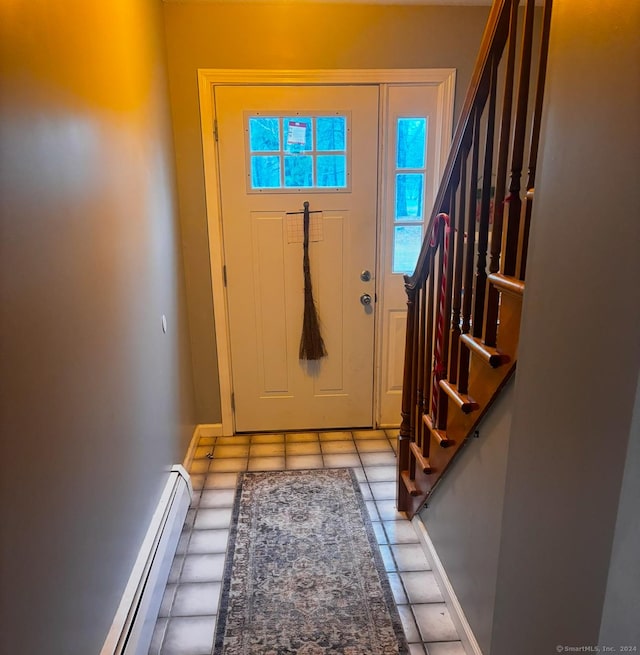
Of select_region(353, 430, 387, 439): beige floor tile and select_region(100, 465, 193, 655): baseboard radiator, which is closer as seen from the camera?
select_region(100, 465, 193, 655): baseboard radiator

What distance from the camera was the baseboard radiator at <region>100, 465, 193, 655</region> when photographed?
147 centimetres

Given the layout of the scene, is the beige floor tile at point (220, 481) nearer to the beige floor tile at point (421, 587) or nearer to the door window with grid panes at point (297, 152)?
the beige floor tile at point (421, 587)

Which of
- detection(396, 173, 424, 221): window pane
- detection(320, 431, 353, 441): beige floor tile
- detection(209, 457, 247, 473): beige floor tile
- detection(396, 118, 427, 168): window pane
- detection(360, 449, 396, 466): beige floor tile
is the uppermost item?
detection(396, 118, 427, 168): window pane

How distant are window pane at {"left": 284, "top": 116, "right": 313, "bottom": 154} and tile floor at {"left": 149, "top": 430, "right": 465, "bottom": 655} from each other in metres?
1.77

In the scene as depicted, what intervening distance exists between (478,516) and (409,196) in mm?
1995

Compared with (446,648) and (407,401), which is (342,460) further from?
(446,648)

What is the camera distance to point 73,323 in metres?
1.28

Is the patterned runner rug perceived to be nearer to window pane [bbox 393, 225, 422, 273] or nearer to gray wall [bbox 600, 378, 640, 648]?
gray wall [bbox 600, 378, 640, 648]

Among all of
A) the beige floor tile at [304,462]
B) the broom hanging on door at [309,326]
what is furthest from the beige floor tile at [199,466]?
the broom hanging on door at [309,326]

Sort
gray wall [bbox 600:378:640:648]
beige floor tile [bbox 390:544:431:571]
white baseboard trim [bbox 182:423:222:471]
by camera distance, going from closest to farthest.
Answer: gray wall [bbox 600:378:640:648], beige floor tile [bbox 390:544:431:571], white baseboard trim [bbox 182:423:222:471]

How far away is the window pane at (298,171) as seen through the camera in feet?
9.46

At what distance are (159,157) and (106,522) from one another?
1.70 meters

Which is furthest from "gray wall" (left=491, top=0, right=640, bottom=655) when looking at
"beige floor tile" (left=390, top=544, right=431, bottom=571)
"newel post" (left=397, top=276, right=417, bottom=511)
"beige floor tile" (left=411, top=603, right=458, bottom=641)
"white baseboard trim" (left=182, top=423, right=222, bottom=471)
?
"white baseboard trim" (left=182, top=423, right=222, bottom=471)

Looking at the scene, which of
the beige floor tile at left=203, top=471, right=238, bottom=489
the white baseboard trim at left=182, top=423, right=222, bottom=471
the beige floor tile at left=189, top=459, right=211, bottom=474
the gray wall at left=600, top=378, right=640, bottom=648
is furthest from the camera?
the white baseboard trim at left=182, top=423, right=222, bottom=471
